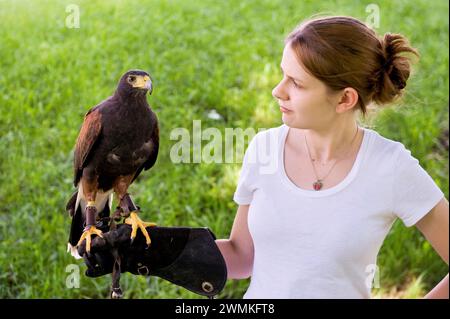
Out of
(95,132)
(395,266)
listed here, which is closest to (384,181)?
(95,132)

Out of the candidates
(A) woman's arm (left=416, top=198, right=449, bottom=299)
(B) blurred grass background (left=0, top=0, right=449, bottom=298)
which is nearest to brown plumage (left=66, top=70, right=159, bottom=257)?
(A) woman's arm (left=416, top=198, right=449, bottom=299)

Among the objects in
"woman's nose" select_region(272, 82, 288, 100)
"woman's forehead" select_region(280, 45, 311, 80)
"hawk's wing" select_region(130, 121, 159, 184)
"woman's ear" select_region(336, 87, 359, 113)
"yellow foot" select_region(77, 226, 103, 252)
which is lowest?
"yellow foot" select_region(77, 226, 103, 252)

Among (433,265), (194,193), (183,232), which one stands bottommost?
(433,265)

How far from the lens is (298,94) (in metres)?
1.58

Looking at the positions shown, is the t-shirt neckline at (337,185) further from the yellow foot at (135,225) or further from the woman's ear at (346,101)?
the yellow foot at (135,225)

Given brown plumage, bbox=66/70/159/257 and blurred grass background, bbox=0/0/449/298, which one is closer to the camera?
brown plumage, bbox=66/70/159/257

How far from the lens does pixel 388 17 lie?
15.9ft

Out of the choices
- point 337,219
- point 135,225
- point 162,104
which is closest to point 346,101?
point 337,219

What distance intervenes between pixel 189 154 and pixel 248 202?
72.5 inches

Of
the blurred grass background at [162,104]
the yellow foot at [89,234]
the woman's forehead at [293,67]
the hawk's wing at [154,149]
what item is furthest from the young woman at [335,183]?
the blurred grass background at [162,104]

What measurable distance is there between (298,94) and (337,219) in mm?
302

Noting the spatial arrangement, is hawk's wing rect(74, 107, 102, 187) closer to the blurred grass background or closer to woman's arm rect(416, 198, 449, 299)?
woman's arm rect(416, 198, 449, 299)

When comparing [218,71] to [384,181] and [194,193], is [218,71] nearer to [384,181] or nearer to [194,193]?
[194,193]

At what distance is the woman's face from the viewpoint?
5.17ft
